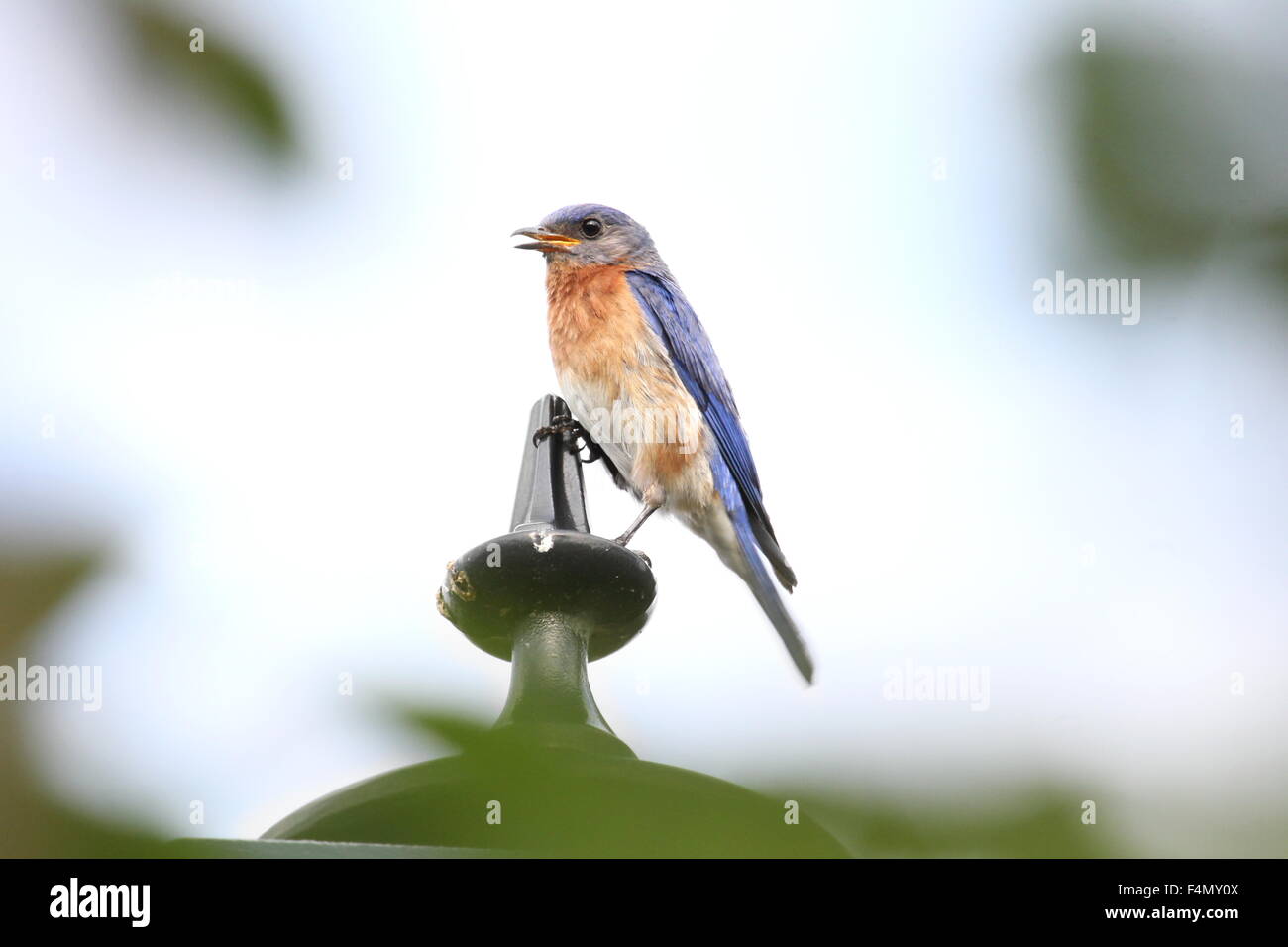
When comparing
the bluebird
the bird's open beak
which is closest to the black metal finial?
the bluebird

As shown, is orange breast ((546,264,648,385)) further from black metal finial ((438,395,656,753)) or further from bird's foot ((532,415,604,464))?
black metal finial ((438,395,656,753))

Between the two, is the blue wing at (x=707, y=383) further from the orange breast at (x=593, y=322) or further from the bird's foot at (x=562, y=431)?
the bird's foot at (x=562, y=431)

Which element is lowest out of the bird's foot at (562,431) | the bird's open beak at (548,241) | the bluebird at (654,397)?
the bird's foot at (562,431)

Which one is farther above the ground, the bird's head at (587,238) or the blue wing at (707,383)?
the bird's head at (587,238)

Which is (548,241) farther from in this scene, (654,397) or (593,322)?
(654,397)

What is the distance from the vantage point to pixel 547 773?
1.69 metres

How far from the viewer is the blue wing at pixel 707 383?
20.1 feet

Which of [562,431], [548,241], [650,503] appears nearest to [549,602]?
[562,431]

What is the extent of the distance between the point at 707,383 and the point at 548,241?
1012 millimetres

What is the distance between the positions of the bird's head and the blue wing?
18cm

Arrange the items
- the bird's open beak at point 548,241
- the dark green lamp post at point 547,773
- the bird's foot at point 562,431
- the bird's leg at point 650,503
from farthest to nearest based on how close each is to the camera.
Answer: the bird's open beak at point 548,241 < the bird's leg at point 650,503 < the bird's foot at point 562,431 < the dark green lamp post at point 547,773

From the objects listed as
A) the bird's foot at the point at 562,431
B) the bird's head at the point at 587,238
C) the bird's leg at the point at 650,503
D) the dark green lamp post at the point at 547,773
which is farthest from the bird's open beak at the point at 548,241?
the dark green lamp post at the point at 547,773

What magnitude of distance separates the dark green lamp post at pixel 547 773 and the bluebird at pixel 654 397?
299cm
